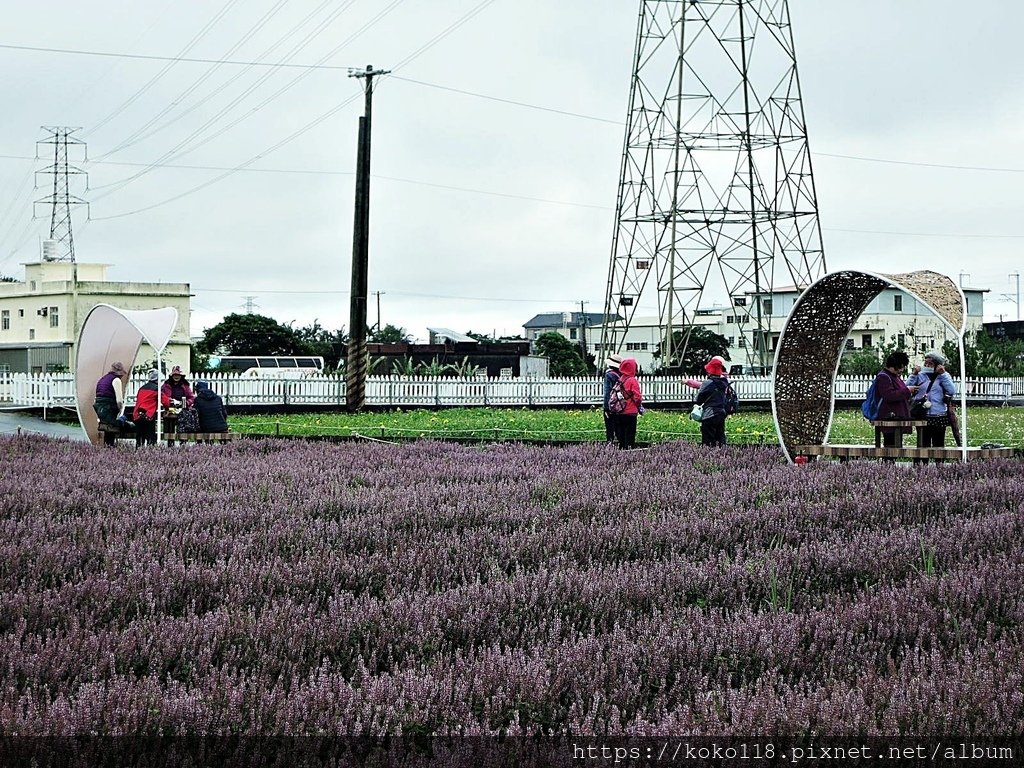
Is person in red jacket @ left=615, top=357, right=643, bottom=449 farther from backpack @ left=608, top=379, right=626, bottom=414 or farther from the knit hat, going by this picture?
the knit hat

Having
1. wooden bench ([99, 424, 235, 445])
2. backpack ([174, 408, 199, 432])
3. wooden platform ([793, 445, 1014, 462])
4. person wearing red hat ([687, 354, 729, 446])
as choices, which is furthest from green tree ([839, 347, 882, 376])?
wooden platform ([793, 445, 1014, 462])

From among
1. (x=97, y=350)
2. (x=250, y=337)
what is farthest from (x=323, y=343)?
(x=97, y=350)

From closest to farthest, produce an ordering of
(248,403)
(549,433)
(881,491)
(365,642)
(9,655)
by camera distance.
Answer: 1. (9,655)
2. (365,642)
3. (881,491)
4. (549,433)
5. (248,403)

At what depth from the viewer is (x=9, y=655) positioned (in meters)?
5.19

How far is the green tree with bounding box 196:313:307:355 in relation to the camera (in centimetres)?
10350

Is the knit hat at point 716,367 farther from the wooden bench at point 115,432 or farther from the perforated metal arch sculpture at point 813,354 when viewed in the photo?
the wooden bench at point 115,432

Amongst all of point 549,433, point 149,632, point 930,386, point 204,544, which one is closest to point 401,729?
point 149,632

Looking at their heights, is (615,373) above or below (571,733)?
above

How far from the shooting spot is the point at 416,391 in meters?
44.0

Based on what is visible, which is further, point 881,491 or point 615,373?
point 615,373

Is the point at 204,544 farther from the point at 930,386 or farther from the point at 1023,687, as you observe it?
the point at 930,386

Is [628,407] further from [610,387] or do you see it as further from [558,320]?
[558,320]

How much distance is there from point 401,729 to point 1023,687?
2264 mm

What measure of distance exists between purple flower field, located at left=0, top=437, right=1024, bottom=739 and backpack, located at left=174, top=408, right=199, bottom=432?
27.3 ft
